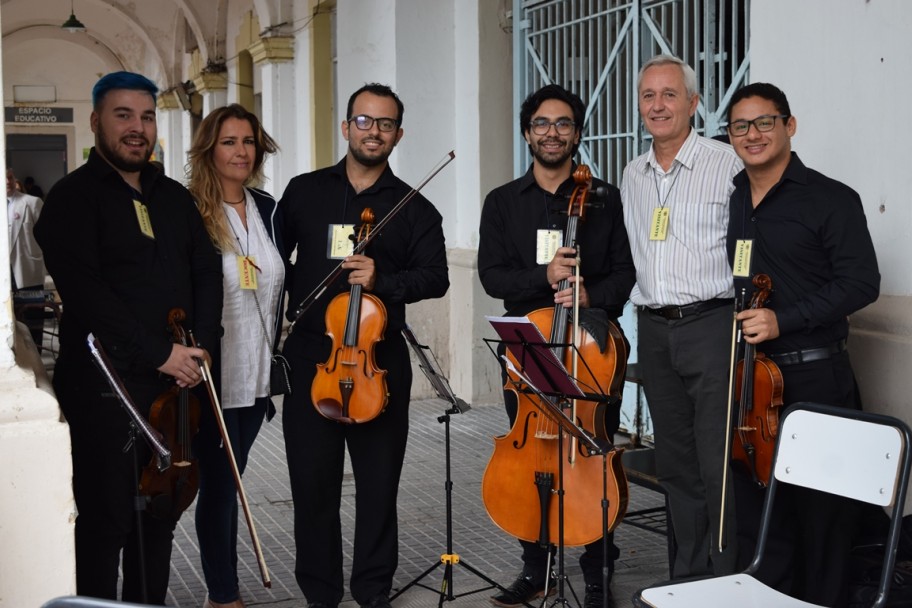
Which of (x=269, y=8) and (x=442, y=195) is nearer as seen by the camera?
(x=442, y=195)

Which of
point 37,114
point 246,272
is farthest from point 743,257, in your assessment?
point 37,114

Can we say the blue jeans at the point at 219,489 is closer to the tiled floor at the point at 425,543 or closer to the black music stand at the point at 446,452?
the tiled floor at the point at 425,543

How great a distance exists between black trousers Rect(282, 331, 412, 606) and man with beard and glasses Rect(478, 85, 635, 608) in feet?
1.35

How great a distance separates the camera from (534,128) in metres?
3.84

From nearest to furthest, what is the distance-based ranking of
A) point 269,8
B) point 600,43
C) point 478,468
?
1. point 478,468
2. point 600,43
3. point 269,8

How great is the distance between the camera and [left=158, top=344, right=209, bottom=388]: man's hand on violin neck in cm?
321

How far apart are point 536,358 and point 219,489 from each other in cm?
123

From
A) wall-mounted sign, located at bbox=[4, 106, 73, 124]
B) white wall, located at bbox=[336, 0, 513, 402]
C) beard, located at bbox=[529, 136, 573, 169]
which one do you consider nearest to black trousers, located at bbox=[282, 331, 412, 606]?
beard, located at bbox=[529, 136, 573, 169]

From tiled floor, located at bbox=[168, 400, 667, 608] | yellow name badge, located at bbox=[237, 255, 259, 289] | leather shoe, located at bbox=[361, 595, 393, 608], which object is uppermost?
yellow name badge, located at bbox=[237, 255, 259, 289]

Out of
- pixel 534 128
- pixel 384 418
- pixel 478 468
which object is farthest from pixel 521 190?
pixel 478 468

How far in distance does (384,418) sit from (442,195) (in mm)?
4467

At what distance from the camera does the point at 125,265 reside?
128 inches

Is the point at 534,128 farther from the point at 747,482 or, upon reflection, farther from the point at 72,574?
the point at 72,574

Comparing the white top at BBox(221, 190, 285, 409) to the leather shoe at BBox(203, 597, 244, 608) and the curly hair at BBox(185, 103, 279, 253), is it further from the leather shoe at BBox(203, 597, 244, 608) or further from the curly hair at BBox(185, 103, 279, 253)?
the leather shoe at BBox(203, 597, 244, 608)
